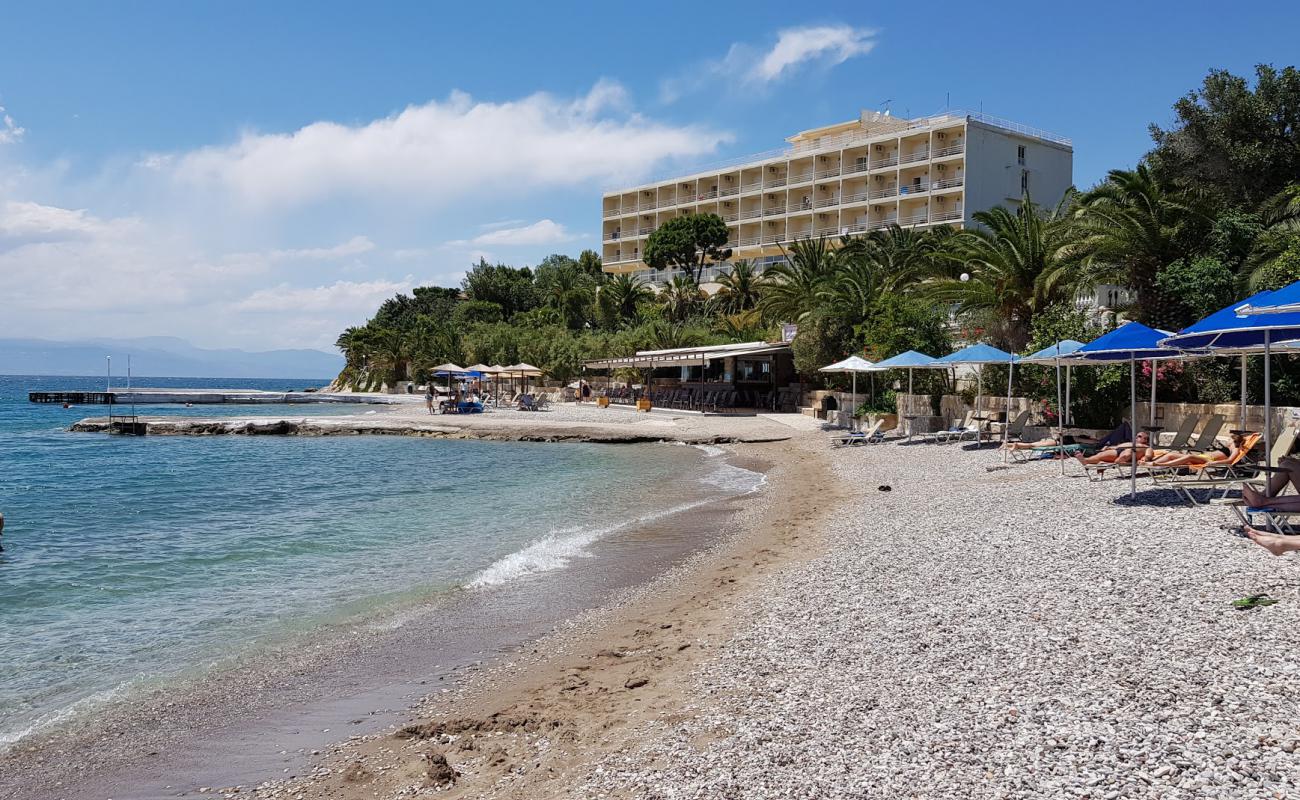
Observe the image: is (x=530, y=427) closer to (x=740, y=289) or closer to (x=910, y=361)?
(x=910, y=361)

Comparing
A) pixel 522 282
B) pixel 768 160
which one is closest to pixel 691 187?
pixel 768 160

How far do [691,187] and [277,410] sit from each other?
3587 centimetres

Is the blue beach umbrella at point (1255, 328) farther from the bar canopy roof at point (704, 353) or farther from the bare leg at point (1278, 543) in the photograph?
the bar canopy roof at point (704, 353)

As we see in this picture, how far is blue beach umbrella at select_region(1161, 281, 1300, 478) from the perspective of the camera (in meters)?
7.19

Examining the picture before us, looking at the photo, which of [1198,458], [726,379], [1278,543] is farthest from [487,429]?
[1278,543]

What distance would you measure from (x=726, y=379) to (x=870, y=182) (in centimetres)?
2489

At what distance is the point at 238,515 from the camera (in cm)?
1479

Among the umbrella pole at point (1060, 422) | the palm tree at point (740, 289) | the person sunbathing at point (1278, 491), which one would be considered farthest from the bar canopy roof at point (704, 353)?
the person sunbathing at point (1278, 491)

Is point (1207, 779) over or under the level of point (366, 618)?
over

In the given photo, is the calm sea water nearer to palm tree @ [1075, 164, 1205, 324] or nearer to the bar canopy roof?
the bar canopy roof

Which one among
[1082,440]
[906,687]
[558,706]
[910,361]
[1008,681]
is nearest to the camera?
[1008,681]

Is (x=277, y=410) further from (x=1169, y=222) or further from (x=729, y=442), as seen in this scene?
(x=1169, y=222)

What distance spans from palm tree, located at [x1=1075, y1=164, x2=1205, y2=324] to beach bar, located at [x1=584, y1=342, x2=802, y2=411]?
12.2 m

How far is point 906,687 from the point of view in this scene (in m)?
4.86
